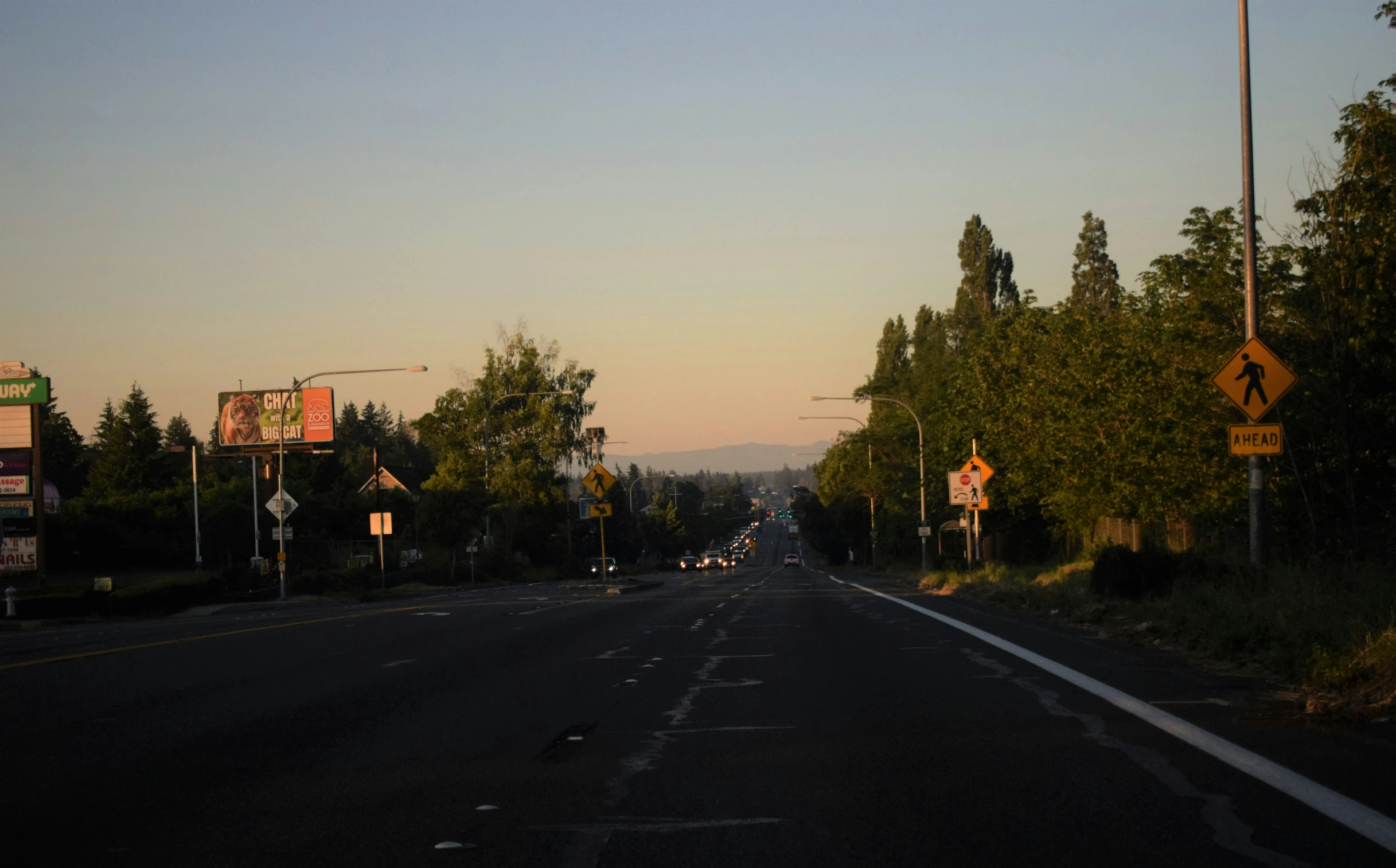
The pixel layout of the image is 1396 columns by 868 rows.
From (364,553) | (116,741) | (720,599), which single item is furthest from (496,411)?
(116,741)

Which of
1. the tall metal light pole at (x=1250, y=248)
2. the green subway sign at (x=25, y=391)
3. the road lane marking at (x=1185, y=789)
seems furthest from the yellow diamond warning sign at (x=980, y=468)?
the green subway sign at (x=25, y=391)

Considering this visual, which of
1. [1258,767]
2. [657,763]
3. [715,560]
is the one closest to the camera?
[1258,767]

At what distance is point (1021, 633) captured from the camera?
16.7 metres

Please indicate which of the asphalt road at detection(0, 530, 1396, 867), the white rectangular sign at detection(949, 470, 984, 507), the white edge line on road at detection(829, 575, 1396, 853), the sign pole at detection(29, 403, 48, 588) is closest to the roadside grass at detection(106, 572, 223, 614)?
the sign pole at detection(29, 403, 48, 588)

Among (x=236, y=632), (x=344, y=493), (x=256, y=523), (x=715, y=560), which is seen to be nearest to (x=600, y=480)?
(x=236, y=632)

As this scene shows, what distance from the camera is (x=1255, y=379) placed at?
53.9 ft

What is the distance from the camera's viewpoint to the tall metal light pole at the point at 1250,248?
1688 cm

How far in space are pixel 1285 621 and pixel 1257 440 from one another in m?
4.88

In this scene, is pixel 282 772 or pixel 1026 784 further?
pixel 282 772

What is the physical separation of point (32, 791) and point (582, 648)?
902 cm

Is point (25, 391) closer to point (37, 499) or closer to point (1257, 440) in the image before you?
point (37, 499)

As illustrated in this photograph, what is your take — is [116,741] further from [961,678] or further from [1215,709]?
[1215,709]

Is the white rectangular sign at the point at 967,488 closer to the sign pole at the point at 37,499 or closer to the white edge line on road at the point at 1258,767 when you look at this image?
the white edge line on road at the point at 1258,767

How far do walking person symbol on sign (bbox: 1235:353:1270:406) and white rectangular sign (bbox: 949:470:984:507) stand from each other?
18.9 meters
